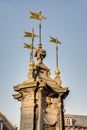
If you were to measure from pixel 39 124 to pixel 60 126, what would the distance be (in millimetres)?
1371

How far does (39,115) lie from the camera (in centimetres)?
1414

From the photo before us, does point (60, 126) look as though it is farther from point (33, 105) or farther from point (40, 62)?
point (40, 62)

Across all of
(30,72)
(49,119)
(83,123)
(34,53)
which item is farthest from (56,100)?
(83,123)

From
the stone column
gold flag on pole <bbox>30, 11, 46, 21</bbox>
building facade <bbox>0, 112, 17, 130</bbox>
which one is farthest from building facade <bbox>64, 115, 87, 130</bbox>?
the stone column

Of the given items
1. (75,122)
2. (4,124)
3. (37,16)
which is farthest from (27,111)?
(75,122)

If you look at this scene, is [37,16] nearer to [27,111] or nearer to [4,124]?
[27,111]

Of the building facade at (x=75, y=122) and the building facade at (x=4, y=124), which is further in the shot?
the building facade at (x=75, y=122)

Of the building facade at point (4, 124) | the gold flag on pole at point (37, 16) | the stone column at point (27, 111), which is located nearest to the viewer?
the stone column at point (27, 111)

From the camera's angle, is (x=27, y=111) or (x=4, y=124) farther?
(x=4, y=124)

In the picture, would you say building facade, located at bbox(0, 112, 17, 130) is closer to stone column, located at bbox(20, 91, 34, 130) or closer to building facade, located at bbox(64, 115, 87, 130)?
building facade, located at bbox(64, 115, 87, 130)

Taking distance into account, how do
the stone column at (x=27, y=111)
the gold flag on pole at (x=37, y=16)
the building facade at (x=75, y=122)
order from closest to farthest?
the stone column at (x=27, y=111) → the gold flag on pole at (x=37, y=16) → the building facade at (x=75, y=122)

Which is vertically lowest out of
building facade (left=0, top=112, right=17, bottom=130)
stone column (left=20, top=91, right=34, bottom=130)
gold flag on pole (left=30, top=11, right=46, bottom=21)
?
building facade (left=0, top=112, right=17, bottom=130)

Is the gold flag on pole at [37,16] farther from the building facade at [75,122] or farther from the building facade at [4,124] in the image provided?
the building facade at [75,122]

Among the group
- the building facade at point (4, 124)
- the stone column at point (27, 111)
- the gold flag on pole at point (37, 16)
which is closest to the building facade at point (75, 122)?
the building facade at point (4, 124)
